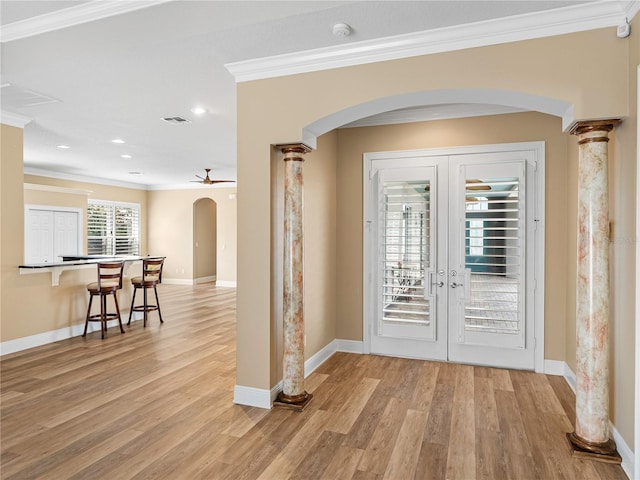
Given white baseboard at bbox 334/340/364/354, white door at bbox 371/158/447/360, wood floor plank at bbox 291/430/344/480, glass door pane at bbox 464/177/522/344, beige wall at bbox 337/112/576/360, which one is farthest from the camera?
white baseboard at bbox 334/340/364/354

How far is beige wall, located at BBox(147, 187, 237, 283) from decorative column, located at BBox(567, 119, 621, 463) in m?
9.07

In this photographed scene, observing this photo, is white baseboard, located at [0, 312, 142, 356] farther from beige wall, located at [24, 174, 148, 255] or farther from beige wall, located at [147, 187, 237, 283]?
beige wall, located at [147, 187, 237, 283]

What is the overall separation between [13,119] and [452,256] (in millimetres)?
5352

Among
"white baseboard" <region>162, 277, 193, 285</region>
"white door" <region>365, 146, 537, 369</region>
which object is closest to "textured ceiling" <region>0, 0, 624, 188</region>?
"white door" <region>365, 146, 537, 369</region>

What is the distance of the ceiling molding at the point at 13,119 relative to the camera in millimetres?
4539

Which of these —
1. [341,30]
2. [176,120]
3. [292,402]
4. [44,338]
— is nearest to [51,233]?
[44,338]

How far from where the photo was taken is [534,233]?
4008 mm

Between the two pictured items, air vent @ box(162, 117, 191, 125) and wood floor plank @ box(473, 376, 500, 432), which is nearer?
wood floor plank @ box(473, 376, 500, 432)

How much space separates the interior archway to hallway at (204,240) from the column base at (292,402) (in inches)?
337

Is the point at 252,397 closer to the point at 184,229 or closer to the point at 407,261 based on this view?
the point at 407,261

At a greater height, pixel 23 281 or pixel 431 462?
pixel 23 281

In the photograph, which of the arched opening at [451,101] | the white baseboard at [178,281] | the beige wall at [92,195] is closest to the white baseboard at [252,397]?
the arched opening at [451,101]

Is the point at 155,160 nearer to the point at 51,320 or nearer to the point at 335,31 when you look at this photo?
the point at 51,320

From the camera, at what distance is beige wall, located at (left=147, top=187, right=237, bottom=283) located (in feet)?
35.3
